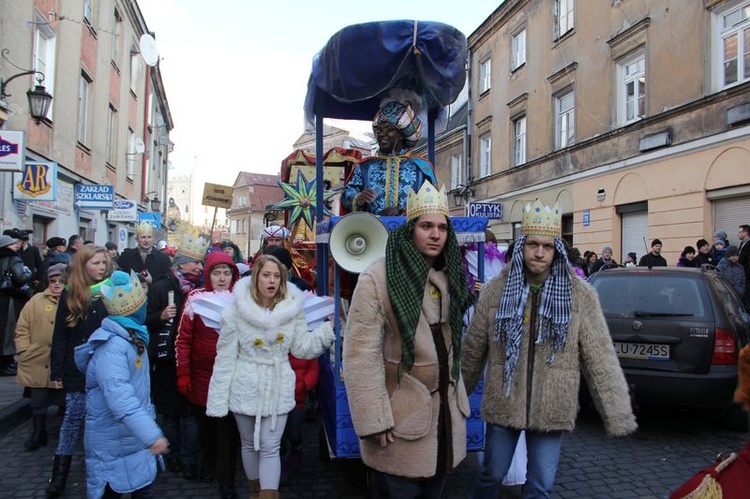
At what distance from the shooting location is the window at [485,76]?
76.0ft

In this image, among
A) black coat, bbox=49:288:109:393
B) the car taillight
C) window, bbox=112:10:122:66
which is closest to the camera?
black coat, bbox=49:288:109:393

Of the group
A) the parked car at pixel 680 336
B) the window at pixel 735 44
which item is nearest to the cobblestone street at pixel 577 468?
the parked car at pixel 680 336

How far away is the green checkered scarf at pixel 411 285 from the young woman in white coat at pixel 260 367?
4.19ft

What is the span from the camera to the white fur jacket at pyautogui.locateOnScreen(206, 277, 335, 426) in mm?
3602

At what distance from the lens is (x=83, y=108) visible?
16.0 m

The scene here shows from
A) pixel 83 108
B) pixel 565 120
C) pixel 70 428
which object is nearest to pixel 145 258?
pixel 70 428

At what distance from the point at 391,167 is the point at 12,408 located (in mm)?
4866

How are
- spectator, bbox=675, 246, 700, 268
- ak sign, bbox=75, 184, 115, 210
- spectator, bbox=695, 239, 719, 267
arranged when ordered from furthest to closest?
ak sign, bbox=75, 184, 115, 210 < spectator, bbox=675, 246, 700, 268 < spectator, bbox=695, 239, 719, 267

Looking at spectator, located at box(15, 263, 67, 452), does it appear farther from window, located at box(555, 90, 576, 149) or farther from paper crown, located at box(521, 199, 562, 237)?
window, located at box(555, 90, 576, 149)

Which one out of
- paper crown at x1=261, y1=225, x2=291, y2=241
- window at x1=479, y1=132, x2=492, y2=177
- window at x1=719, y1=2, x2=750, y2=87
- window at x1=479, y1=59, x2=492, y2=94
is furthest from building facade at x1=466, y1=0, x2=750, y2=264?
paper crown at x1=261, y1=225, x2=291, y2=241

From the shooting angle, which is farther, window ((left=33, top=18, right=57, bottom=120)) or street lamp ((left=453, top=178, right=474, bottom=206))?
street lamp ((left=453, top=178, right=474, bottom=206))

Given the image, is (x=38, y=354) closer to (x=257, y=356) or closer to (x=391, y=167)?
(x=257, y=356)

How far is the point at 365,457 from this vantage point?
263cm

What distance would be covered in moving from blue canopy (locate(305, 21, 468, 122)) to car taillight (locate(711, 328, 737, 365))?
3352 millimetres
